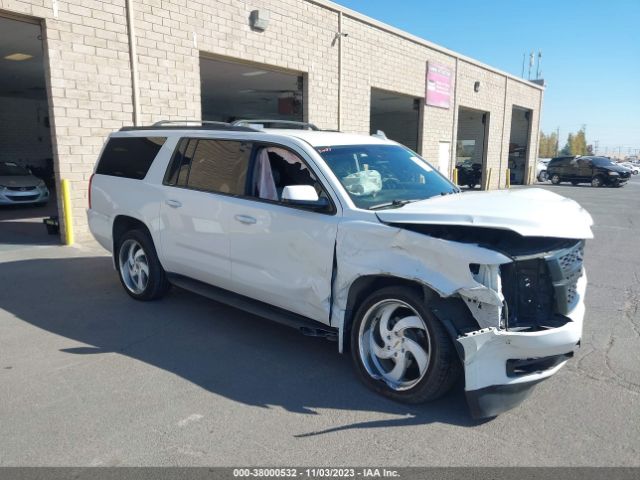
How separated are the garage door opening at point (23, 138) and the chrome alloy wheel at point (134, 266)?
14.7ft

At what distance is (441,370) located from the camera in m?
3.35

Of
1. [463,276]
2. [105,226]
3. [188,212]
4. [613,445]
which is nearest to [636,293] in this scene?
[613,445]

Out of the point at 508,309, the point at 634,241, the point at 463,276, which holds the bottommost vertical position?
the point at 634,241

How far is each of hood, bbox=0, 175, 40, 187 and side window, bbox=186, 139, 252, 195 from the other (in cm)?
1184

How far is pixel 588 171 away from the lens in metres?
29.7

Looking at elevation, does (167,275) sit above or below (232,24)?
below

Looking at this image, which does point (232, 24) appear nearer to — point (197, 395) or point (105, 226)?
point (105, 226)

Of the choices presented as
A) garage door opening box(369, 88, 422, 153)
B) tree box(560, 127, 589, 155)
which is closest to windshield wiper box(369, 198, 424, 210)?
garage door opening box(369, 88, 422, 153)

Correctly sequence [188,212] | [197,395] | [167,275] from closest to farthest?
[197,395] < [188,212] < [167,275]

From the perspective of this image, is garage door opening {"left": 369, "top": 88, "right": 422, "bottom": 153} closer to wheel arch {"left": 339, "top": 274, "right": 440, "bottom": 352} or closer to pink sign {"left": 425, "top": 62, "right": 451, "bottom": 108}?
pink sign {"left": 425, "top": 62, "right": 451, "bottom": 108}

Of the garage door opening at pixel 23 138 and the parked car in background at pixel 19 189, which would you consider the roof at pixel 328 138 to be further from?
the parked car in background at pixel 19 189

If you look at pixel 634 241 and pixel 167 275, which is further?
pixel 634 241

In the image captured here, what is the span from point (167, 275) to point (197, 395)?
2.16 metres

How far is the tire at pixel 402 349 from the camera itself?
3.36 metres
